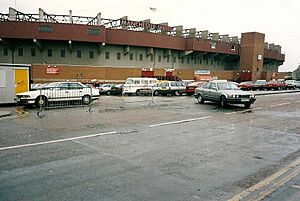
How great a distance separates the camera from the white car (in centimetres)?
1647

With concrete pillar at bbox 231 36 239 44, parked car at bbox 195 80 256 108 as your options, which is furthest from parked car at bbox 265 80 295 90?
parked car at bbox 195 80 256 108

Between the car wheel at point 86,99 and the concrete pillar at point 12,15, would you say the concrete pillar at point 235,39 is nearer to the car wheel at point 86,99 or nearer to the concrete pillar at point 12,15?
the concrete pillar at point 12,15

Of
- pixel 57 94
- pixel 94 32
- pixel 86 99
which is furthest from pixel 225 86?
pixel 94 32

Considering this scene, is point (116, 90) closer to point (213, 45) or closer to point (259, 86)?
point (259, 86)

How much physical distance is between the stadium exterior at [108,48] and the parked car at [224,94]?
24.1 metres

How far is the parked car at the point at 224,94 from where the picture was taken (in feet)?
57.2

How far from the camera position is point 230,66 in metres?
70.0

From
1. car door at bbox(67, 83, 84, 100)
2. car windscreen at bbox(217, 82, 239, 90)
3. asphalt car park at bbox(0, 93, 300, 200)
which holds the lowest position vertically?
asphalt car park at bbox(0, 93, 300, 200)

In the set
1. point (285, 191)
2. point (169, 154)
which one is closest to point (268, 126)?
point (169, 154)

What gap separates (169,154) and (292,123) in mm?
7938

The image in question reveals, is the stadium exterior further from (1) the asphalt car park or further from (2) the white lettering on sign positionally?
(1) the asphalt car park

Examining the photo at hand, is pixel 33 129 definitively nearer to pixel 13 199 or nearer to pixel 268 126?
pixel 13 199

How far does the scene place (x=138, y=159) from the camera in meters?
6.42

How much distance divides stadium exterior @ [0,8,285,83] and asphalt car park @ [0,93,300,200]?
30.5m
